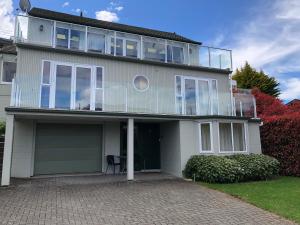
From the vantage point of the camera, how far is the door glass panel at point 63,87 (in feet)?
39.3

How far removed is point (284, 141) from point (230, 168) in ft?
15.5

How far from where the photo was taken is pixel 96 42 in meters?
14.1

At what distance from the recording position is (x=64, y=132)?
13875 mm

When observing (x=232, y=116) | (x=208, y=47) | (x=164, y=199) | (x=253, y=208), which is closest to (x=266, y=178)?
(x=232, y=116)

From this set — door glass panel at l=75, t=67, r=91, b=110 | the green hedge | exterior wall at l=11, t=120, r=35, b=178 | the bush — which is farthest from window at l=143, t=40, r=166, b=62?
the bush

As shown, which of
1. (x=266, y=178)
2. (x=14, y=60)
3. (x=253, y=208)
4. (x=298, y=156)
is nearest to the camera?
(x=253, y=208)

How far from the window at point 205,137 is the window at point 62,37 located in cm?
804

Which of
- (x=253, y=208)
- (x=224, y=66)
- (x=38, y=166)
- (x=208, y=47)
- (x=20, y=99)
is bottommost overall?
(x=253, y=208)

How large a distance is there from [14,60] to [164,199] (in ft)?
41.2

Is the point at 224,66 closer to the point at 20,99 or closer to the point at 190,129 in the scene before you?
the point at 190,129

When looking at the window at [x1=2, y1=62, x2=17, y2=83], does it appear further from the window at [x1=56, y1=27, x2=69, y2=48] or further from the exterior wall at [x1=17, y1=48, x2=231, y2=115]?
the window at [x1=56, y1=27, x2=69, y2=48]

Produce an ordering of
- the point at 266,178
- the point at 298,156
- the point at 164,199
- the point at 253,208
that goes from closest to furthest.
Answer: the point at 253,208 < the point at 164,199 < the point at 266,178 < the point at 298,156

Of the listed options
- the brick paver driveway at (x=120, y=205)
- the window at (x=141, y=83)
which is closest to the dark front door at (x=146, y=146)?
the window at (x=141, y=83)

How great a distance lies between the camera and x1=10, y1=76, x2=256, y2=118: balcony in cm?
1164
